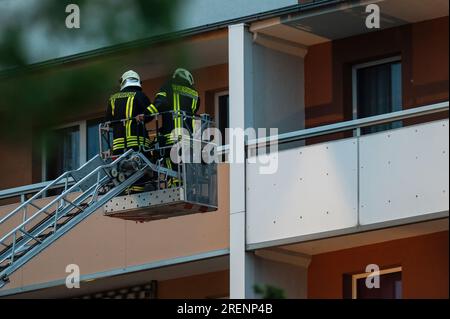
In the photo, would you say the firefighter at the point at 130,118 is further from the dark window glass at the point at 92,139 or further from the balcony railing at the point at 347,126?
the dark window glass at the point at 92,139

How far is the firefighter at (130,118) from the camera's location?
17.8 metres

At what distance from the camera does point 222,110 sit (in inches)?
827

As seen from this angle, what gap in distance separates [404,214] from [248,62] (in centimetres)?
318

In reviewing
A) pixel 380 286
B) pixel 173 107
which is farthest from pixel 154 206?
pixel 380 286

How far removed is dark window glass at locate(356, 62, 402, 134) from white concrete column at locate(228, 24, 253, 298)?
4.76 feet

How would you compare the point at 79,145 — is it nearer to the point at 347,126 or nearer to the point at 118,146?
the point at 118,146

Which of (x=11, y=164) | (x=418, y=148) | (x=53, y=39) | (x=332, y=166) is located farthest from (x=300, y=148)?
(x=53, y=39)

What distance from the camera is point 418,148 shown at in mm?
16969

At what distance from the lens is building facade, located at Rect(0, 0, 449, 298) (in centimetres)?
1736

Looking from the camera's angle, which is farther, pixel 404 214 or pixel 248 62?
pixel 248 62

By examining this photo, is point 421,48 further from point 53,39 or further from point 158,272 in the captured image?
point 53,39

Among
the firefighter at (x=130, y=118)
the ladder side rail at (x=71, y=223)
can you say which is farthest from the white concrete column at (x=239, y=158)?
the ladder side rail at (x=71, y=223)

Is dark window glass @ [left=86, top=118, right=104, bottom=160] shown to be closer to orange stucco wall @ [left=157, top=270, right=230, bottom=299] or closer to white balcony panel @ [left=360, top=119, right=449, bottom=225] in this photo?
orange stucco wall @ [left=157, top=270, right=230, bottom=299]
